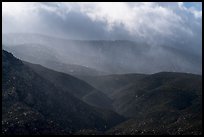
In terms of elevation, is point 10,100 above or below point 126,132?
above

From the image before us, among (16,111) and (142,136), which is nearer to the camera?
(142,136)

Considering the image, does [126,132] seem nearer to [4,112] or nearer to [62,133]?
[62,133]

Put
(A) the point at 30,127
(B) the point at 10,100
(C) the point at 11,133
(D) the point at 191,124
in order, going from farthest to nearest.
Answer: (B) the point at 10,100 < (D) the point at 191,124 < (A) the point at 30,127 < (C) the point at 11,133

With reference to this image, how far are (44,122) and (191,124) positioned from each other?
64159 millimetres

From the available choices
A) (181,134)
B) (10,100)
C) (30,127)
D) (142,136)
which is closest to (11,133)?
(30,127)

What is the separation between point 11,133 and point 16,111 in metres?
26.2

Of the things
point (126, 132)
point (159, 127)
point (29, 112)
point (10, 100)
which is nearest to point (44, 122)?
point (29, 112)

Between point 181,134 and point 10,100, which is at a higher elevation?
point 10,100

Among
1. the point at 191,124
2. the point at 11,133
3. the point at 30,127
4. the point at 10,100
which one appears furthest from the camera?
the point at 10,100

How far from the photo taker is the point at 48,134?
566 feet

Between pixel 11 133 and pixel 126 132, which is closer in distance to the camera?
pixel 11 133

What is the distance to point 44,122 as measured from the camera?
18725 centimetres

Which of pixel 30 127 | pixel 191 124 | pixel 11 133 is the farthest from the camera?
pixel 191 124

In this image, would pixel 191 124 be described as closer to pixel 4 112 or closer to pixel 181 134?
pixel 181 134
